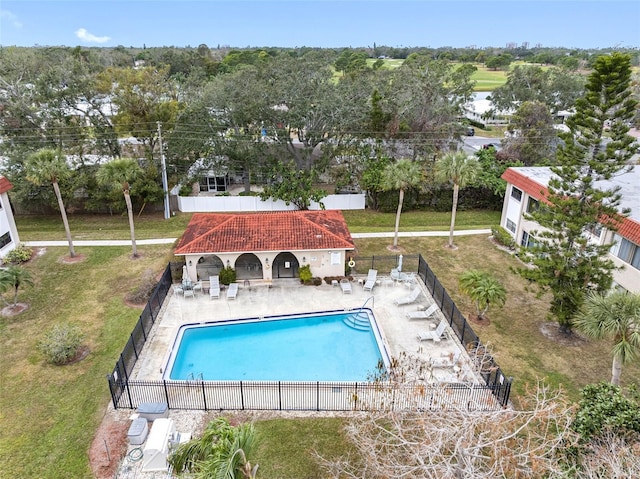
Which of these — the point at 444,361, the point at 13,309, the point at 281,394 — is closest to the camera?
the point at 281,394

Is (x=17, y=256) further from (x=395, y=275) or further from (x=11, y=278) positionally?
(x=395, y=275)

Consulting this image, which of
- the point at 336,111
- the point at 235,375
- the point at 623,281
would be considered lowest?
the point at 235,375

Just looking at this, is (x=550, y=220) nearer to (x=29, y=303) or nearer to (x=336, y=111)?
(x=336, y=111)

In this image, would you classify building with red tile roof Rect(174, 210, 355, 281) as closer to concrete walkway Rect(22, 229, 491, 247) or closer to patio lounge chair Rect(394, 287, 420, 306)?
patio lounge chair Rect(394, 287, 420, 306)

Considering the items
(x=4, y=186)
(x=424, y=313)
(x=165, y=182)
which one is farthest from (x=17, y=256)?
(x=424, y=313)

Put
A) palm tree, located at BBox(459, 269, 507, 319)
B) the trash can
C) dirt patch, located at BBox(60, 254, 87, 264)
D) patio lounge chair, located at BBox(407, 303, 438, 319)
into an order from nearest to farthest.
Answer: the trash can, palm tree, located at BBox(459, 269, 507, 319), patio lounge chair, located at BBox(407, 303, 438, 319), dirt patch, located at BBox(60, 254, 87, 264)

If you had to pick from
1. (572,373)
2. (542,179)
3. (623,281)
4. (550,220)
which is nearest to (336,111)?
(542,179)

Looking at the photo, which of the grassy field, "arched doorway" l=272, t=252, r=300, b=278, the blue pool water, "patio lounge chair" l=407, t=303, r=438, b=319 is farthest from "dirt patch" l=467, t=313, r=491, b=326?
"arched doorway" l=272, t=252, r=300, b=278
